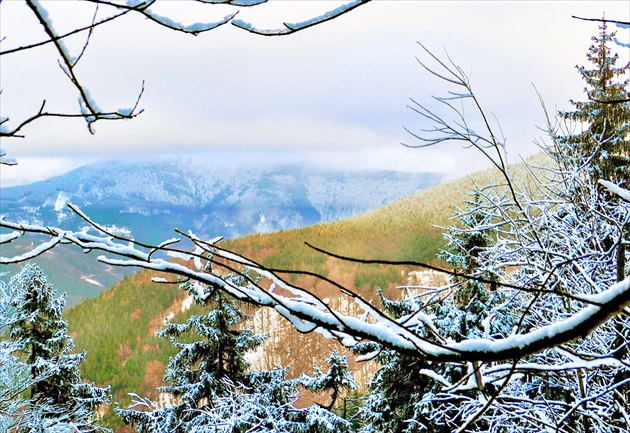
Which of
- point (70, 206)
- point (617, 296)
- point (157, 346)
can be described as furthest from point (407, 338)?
point (157, 346)

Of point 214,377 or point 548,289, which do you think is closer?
point 548,289

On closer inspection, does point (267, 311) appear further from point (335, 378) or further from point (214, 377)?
point (335, 378)

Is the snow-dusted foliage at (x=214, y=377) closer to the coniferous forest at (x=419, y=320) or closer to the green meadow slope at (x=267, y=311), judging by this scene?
the coniferous forest at (x=419, y=320)

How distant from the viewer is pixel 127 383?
34.3 m

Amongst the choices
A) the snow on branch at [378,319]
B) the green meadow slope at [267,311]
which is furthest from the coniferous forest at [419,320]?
the green meadow slope at [267,311]

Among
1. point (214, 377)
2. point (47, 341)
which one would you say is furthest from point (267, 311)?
point (214, 377)

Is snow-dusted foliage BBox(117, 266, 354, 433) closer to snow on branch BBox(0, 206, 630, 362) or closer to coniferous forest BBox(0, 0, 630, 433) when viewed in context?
coniferous forest BBox(0, 0, 630, 433)

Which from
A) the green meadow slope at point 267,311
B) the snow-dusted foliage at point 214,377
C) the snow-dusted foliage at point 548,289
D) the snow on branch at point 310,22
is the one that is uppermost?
the snow on branch at point 310,22

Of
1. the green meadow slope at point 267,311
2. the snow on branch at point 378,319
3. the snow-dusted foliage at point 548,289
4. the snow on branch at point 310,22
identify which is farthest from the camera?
the green meadow slope at point 267,311

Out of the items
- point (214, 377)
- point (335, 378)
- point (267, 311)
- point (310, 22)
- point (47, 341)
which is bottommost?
point (267, 311)

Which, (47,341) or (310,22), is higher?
(310,22)

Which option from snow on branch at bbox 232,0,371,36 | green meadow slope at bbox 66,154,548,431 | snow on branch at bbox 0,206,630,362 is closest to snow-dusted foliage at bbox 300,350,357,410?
snow on branch at bbox 0,206,630,362

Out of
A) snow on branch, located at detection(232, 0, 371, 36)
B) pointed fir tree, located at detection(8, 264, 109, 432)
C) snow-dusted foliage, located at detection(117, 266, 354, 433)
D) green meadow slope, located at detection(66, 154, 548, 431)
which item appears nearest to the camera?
snow on branch, located at detection(232, 0, 371, 36)

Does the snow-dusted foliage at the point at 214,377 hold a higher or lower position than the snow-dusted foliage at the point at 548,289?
lower
